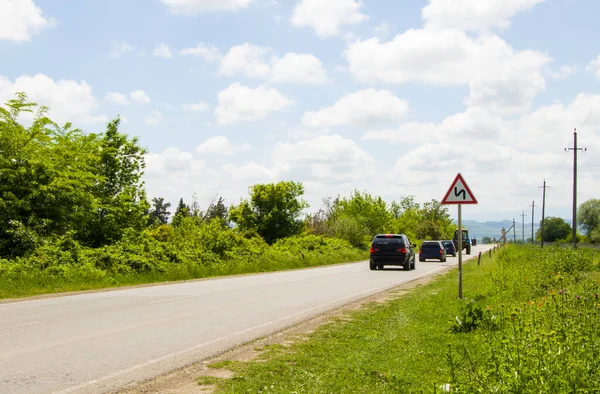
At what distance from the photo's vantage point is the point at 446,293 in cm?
1599

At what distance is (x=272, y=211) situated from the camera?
198 feet

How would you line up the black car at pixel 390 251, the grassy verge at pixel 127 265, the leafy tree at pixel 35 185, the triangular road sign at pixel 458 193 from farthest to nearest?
the black car at pixel 390 251
the leafy tree at pixel 35 185
the grassy verge at pixel 127 265
the triangular road sign at pixel 458 193

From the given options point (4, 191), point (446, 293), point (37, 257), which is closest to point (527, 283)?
point (446, 293)

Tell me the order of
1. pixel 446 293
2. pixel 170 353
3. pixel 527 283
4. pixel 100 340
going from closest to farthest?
1. pixel 170 353
2. pixel 100 340
3. pixel 527 283
4. pixel 446 293

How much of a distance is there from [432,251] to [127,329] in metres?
36.3

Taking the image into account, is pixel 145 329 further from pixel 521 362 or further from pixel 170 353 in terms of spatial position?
pixel 521 362

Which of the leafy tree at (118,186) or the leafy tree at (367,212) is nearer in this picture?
the leafy tree at (118,186)

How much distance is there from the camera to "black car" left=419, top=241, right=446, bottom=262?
43.4 metres

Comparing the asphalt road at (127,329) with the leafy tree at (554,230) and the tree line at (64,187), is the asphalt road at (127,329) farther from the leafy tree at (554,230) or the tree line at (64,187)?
the leafy tree at (554,230)

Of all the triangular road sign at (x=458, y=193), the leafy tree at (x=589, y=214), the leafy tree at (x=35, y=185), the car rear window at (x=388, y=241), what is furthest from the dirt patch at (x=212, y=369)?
the leafy tree at (x=589, y=214)

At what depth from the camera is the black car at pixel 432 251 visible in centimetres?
4341

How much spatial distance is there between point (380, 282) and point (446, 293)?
641cm

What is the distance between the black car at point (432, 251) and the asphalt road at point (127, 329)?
26721 millimetres

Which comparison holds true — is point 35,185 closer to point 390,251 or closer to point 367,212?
point 390,251
